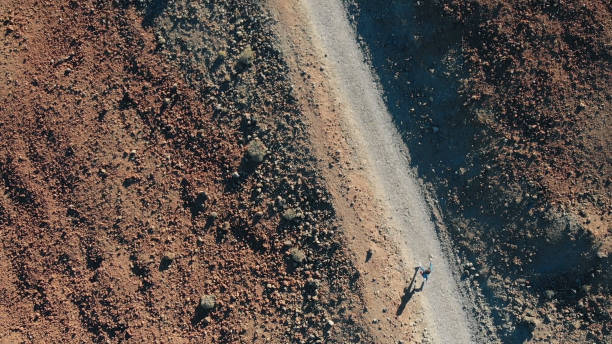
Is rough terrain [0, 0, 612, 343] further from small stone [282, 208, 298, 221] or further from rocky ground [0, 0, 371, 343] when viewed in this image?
small stone [282, 208, 298, 221]

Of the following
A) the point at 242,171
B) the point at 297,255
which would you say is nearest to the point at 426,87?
the point at 242,171

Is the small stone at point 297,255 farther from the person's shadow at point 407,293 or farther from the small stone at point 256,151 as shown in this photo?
the person's shadow at point 407,293

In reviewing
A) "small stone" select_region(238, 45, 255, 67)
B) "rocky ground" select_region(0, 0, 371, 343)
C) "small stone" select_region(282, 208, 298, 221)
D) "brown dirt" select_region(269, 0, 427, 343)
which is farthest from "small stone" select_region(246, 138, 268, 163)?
"small stone" select_region(238, 45, 255, 67)

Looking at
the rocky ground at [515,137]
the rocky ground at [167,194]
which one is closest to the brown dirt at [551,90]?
the rocky ground at [515,137]

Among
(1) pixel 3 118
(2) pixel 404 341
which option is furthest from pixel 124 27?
(2) pixel 404 341

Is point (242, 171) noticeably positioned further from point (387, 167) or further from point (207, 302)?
point (387, 167)

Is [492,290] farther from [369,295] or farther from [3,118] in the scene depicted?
[3,118]
